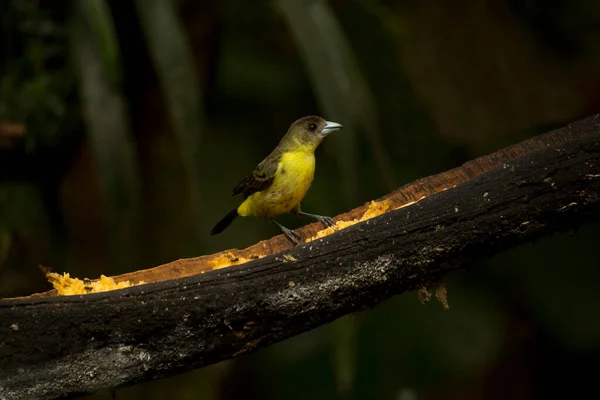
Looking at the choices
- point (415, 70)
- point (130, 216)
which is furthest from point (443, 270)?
point (415, 70)

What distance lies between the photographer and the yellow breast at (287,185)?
70.0 inches

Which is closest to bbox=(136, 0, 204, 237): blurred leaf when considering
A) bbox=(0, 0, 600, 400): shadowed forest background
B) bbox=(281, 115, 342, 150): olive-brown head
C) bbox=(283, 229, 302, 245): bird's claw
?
bbox=(281, 115, 342, 150): olive-brown head

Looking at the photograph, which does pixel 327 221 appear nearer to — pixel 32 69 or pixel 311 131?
pixel 311 131

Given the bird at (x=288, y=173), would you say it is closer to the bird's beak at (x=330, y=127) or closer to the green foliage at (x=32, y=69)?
the bird's beak at (x=330, y=127)

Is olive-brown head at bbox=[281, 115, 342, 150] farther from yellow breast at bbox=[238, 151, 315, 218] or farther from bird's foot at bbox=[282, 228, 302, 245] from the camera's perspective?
bird's foot at bbox=[282, 228, 302, 245]

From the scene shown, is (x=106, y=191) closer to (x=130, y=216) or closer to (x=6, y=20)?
(x=130, y=216)

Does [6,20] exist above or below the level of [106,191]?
above

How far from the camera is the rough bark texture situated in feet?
4.17

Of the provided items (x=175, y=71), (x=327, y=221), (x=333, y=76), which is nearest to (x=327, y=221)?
(x=327, y=221)

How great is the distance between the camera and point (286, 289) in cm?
133

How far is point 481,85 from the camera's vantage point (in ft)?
11.1

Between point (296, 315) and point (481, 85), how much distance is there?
2.25 m

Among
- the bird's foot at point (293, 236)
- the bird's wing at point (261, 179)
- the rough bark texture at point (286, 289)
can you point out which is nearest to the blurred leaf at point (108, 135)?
the bird's wing at point (261, 179)

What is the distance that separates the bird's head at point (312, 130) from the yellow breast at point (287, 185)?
3 cm
